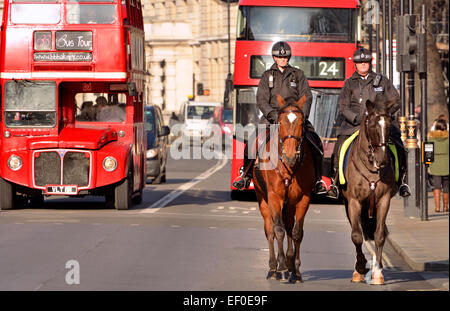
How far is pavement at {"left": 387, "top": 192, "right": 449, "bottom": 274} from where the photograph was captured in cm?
1429

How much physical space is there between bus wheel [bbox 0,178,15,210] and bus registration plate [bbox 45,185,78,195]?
0.92 meters

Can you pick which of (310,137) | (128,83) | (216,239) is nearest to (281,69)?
(310,137)

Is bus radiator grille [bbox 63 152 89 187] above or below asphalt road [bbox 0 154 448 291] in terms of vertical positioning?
above

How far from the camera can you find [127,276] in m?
12.9

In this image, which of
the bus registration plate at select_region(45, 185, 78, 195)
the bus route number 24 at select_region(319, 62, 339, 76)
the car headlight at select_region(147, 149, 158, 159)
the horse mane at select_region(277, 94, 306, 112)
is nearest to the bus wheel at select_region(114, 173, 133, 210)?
the bus registration plate at select_region(45, 185, 78, 195)

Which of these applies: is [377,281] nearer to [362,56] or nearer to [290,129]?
[290,129]

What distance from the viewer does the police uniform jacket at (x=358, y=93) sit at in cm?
1305

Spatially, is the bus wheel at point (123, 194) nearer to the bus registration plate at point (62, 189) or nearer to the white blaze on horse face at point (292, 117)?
the bus registration plate at point (62, 189)

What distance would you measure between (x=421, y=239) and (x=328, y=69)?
8827mm

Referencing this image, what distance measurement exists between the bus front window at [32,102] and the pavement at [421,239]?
634cm

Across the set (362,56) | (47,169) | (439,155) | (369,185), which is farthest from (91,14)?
(369,185)

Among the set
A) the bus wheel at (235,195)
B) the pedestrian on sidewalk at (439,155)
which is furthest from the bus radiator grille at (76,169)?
the pedestrian on sidewalk at (439,155)

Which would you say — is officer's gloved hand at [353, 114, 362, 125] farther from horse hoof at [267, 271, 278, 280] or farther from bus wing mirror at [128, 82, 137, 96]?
bus wing mirror at [128, 82, 137, 96]
